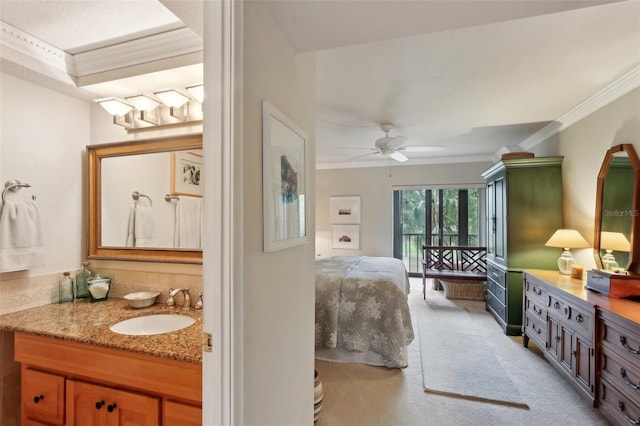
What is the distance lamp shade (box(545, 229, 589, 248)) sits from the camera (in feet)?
9.42

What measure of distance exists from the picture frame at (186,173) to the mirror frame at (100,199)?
57 mm

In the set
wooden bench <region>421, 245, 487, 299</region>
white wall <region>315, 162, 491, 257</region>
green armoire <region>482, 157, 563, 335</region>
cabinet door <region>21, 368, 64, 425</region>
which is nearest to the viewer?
cabinet door <region>21, 368, 64, 425</region>

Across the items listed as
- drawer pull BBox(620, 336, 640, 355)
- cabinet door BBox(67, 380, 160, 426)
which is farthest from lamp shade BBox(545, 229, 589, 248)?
cabinet door BBox(67, 380, 160, 426)

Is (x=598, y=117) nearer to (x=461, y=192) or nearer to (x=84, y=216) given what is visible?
(x=461, y=192)

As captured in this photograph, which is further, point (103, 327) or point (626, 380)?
point (626, 380)

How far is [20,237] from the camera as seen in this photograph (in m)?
1.73

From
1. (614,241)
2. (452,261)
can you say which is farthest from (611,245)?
(452,261)

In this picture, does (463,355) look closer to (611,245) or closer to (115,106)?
(611,245)

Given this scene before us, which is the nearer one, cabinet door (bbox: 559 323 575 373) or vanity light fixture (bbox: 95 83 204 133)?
vanity light fixture (bbox: 95 83 204 133)

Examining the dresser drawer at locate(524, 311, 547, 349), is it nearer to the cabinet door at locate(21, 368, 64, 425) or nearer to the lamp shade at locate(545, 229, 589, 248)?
the lamp shade at locate(545, 229, 589, 248)

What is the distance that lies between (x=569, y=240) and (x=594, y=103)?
1294 millimetres

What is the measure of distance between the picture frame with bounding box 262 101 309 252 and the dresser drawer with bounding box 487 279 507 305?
128 inches

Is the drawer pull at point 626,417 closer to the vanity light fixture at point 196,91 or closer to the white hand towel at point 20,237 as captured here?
the vanity light fixture at point 196,91

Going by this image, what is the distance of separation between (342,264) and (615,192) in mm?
2715
